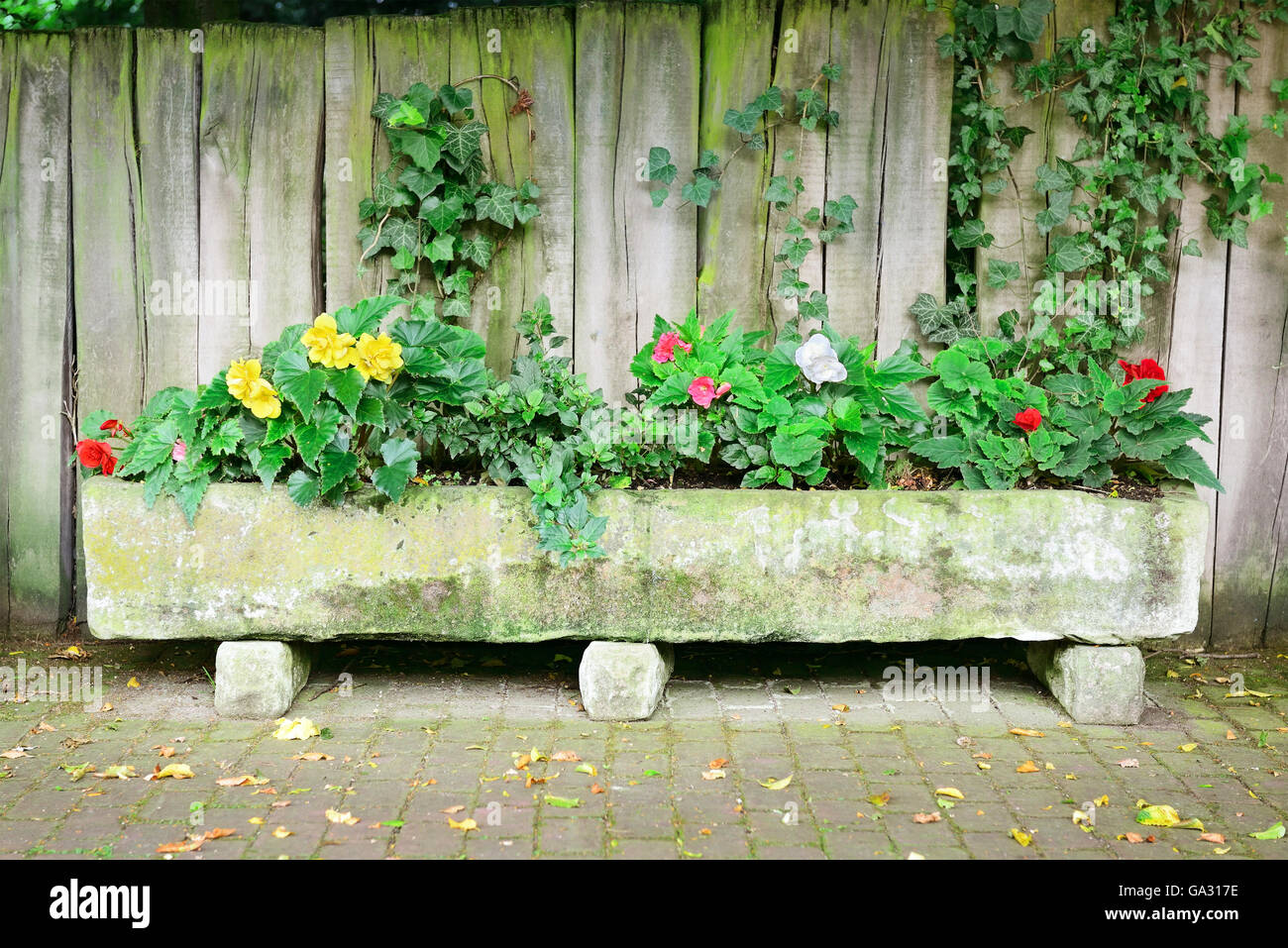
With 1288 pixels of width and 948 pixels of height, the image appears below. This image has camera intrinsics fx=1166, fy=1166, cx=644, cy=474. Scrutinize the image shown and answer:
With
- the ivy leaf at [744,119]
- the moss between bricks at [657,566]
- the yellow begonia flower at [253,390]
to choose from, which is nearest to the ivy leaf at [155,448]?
the moss between bricks at [657,566]

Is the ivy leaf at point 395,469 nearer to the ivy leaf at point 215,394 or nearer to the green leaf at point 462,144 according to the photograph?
the ivy leaf at point 215,394

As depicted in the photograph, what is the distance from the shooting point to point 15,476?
432 centimetres

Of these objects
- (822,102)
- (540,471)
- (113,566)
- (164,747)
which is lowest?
(164,747)

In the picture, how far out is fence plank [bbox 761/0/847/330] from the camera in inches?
164

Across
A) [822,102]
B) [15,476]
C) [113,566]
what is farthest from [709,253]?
[15,476]

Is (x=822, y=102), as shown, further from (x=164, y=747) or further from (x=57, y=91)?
(x=164, y=747)

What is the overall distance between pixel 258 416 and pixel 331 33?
4.93 ft

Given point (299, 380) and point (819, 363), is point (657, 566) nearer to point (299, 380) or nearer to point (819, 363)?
point (819, 363)

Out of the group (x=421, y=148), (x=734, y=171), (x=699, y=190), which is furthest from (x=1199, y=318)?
(x=421, y=148)

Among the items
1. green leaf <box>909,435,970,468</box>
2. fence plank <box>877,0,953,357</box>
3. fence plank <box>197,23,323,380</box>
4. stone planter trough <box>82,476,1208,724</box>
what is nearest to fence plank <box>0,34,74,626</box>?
fence plank <box>197,23,323,380</box>

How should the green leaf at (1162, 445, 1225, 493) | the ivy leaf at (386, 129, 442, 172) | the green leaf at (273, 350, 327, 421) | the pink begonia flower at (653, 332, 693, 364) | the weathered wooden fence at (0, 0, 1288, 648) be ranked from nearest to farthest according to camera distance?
the green leaf at (273, 350, 327, 421) < the green leaf at (1162, 445, 1225, 493) < the pink begonia flower at (653, 332, 693, 364) < the ivy leaf at (386, 129, 442, 172) < the weathered wooden fence at (0, 0, 1288, 648)

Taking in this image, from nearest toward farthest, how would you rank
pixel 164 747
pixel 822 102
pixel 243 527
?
pixel 164 747 → pixel 243 527 → pixel 822 102

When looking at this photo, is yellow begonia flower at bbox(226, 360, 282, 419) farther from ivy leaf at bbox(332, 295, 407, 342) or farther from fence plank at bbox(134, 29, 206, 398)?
fence plank at bbox(134, 29, 206, 398)

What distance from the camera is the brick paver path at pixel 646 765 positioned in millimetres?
2881
